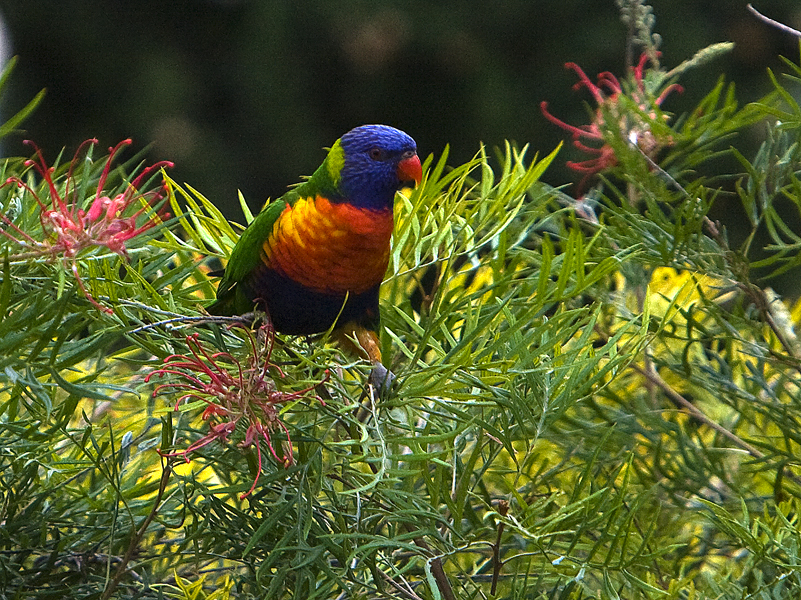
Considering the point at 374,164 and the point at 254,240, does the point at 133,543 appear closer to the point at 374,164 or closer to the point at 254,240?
the point at 254,240

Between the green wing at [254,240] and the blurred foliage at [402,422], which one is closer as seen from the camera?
the blurred foliage at [402,422]

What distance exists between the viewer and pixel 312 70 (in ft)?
11.6

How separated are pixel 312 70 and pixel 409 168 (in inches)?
113

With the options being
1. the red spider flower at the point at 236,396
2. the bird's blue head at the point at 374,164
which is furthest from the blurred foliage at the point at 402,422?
the bird's blue head at the point at 374,164

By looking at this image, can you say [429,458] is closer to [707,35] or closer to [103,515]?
[103,515]

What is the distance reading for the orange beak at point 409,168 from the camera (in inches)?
31.6

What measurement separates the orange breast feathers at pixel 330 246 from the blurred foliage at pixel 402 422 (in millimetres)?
45

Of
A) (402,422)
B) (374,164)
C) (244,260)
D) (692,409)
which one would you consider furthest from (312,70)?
(402,422)

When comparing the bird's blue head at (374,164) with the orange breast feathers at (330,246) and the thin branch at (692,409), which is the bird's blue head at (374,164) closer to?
the orange breast feathers at (330,246)

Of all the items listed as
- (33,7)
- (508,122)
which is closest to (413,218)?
(508,122)

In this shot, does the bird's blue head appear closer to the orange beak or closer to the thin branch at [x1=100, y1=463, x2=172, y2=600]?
the orange beak

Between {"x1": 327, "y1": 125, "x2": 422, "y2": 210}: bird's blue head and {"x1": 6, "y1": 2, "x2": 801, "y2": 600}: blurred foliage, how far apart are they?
11cm

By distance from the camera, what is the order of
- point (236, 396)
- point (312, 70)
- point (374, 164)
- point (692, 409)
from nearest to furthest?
1. point (236, 396)
2. point (692, 409)
3. point (374, 164)
4. point (312, 70)

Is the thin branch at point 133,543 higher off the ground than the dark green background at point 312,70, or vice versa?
the thin branch at point 133,543
